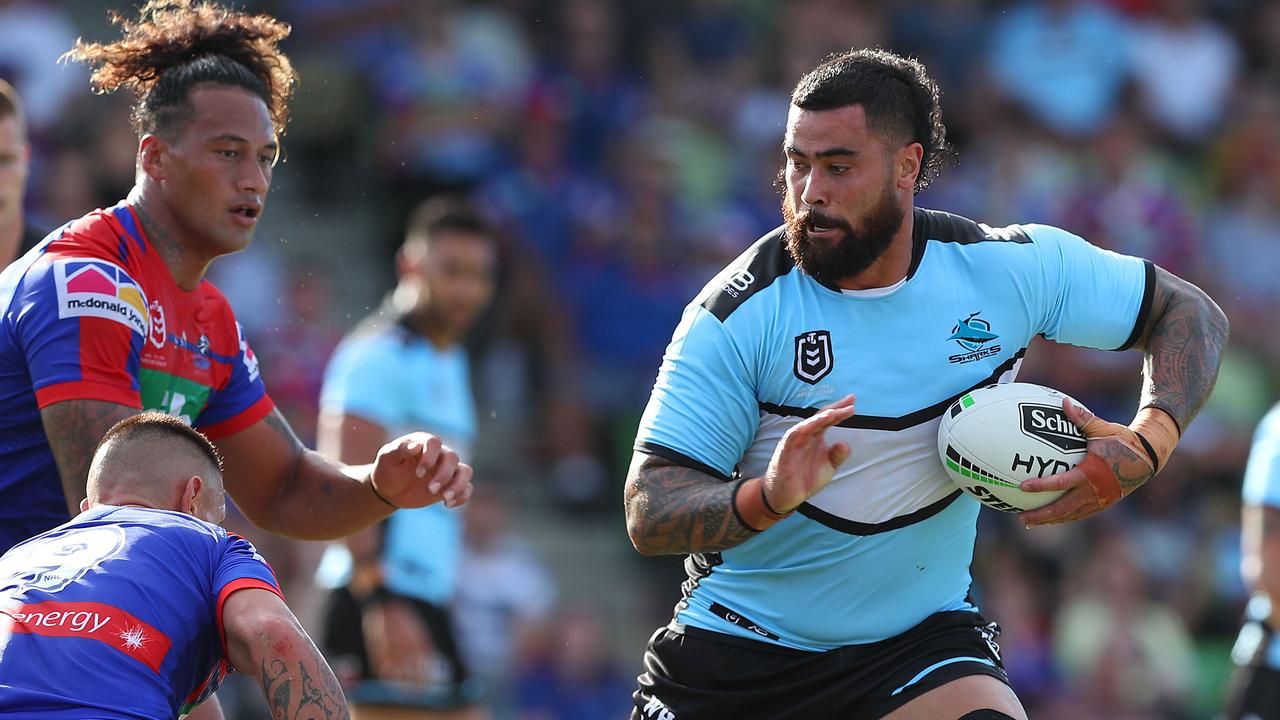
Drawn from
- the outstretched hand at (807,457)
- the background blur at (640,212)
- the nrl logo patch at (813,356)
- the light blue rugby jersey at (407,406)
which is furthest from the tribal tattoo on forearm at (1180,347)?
the background blur at (640,212)

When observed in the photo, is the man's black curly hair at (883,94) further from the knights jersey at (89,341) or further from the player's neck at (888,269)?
the knights jersey at (89,341)

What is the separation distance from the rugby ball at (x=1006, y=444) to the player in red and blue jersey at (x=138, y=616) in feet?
6.15

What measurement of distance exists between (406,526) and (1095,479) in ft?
13.1

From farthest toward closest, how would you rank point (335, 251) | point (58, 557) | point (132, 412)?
1. point (335, 251)
2. point (132, 412)
3. point (58, 557)

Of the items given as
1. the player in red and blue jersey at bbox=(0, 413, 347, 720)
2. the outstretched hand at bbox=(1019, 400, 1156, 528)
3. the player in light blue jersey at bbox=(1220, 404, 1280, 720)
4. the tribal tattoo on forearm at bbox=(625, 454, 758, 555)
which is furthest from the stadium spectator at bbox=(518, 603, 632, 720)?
the player in red and blue jersey at bbox=(0, 413, 347, 720)

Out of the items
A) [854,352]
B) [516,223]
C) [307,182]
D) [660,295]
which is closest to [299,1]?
[307,182]

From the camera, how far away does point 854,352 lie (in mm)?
4660

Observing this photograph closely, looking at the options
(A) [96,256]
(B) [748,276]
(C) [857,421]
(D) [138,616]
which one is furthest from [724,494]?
(A) [96,256]

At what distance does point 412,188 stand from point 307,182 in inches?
36.6

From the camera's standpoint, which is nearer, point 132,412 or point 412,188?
point 132,412

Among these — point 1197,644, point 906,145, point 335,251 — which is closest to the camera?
point 906,145

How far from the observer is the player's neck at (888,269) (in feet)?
15.6

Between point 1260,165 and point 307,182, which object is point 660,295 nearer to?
point 307,182

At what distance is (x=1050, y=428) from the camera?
4625mm
